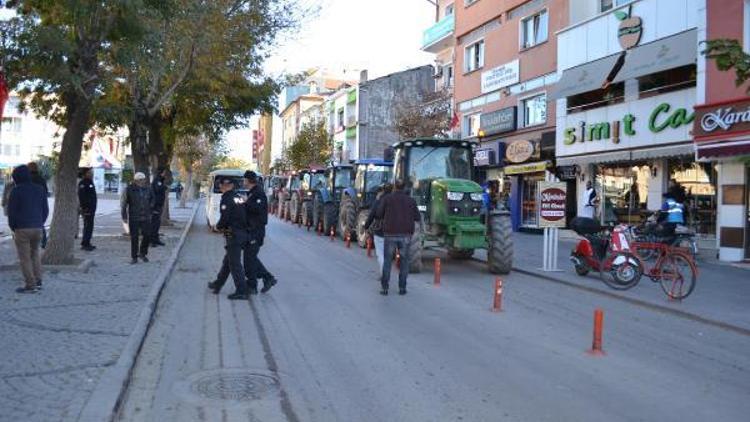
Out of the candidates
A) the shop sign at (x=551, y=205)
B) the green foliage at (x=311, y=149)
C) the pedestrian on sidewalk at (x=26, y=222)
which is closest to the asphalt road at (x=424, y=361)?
the pedestrian on sidewalk at (x=26, y=222)

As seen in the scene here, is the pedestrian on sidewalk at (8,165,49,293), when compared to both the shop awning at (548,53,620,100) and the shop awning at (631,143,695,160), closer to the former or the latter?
the shop awning at (631,143,695,160)

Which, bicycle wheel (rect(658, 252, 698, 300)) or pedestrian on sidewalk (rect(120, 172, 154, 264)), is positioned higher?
pedestrian on sidewalk (rect(120, 172, 154, 264))

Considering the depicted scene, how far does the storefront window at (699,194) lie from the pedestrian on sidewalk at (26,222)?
1461 centimetres

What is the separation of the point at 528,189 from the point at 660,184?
7600mm

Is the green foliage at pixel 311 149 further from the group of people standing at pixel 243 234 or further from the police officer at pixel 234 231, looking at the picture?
the police officer at pixel 234 231

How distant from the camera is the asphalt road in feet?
18.1

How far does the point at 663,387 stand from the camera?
632 centimetres

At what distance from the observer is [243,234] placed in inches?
407

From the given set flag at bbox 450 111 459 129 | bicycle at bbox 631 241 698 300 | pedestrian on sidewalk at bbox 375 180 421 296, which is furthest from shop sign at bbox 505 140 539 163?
pedestrian on sidewalk at bbox 375 180 421 296

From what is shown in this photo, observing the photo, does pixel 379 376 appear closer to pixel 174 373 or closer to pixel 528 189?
pixel 174 373

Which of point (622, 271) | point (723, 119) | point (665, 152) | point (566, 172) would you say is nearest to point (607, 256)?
point (622, 271)

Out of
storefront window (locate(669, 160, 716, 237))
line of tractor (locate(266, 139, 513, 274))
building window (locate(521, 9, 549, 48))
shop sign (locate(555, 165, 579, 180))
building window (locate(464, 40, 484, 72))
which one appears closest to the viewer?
line of tractor (locate(266, 139, 513, 274))

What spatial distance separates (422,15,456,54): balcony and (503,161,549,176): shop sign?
30.3ft

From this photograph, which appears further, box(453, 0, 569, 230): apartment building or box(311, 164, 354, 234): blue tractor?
box(453, 0, 569, 230): apartment building
